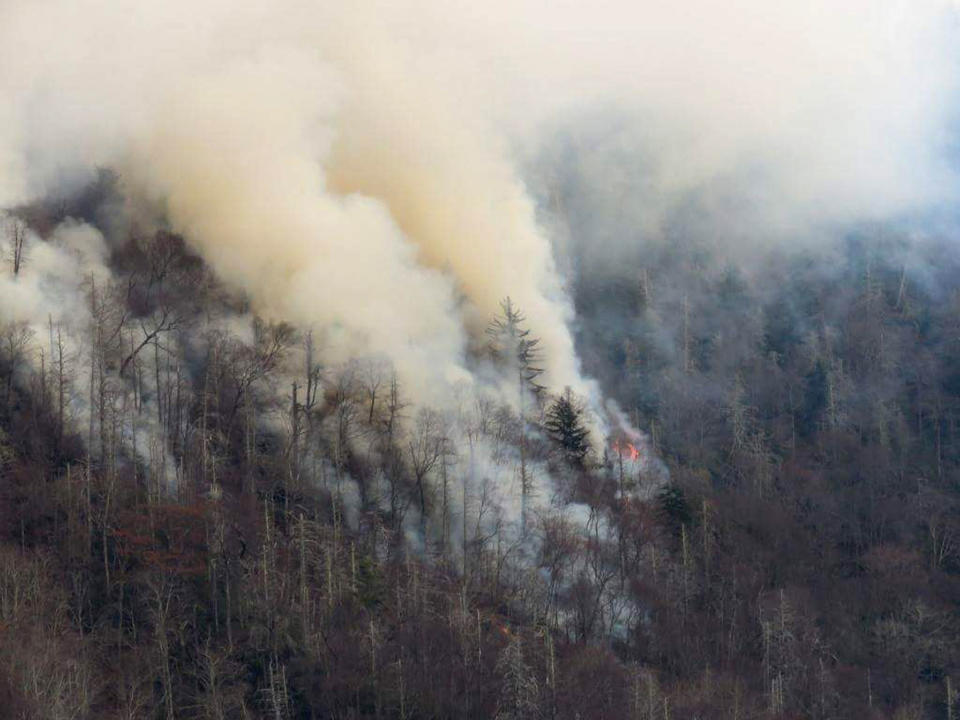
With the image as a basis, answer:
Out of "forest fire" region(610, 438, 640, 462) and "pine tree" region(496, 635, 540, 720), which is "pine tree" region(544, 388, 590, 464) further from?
"pine tree" region(496, 635, 540, 720)

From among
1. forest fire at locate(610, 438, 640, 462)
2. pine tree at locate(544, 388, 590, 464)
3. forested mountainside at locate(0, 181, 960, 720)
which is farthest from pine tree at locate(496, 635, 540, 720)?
forest fire at locate(610, 438, 640, 462)

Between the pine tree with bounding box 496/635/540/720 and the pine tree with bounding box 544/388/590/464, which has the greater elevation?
the pine tree with bounding box 544/388/590/464

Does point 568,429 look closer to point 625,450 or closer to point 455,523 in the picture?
point 625,450

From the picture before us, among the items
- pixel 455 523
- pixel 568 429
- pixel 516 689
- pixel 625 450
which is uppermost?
pixel 568 429

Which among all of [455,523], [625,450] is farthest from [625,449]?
[455,523]

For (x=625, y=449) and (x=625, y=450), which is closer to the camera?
(x=625, y=450)

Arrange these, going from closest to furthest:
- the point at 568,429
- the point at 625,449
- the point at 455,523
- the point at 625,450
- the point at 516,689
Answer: the point at 516,689 → the point at 455,523 → the point at 568,429 → the point at 625,450 → the point at 625,449

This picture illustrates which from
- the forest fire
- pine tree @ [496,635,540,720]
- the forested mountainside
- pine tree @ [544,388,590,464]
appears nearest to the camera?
pine tree @ [496,635,540,720]
